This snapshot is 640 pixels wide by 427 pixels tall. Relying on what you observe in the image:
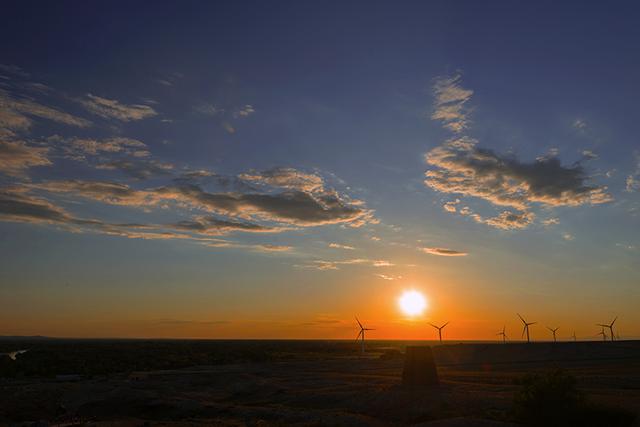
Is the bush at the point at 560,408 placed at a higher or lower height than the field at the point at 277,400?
higher

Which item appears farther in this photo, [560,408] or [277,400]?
[277,400]

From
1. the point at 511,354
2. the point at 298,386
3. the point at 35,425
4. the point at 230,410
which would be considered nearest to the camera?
the point at 35,425

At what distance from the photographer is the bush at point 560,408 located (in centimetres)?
2572

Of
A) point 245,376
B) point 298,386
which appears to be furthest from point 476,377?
point 245,376

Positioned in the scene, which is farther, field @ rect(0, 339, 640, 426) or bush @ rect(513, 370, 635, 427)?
field @ rect(0, 339, 640, 426)

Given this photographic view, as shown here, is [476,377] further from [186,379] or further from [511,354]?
[511,354]

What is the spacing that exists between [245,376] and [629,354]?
67799 mm

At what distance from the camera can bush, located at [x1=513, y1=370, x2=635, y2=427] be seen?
2572 centimetres

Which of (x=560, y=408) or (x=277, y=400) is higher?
(x=560, y=408)

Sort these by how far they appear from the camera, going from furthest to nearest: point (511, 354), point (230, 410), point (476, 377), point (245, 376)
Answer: point (511, 354) < point (245, 376) < point (476, 377) < point (230, 410)

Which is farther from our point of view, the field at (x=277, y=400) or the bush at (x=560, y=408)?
the field at (x=277, y=400)

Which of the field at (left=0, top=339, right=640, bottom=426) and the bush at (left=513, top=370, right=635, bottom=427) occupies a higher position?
the bush at (left=513, top=370, right=635, bottom=427)

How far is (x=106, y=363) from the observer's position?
89.5 meters

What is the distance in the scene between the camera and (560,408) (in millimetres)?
26281
